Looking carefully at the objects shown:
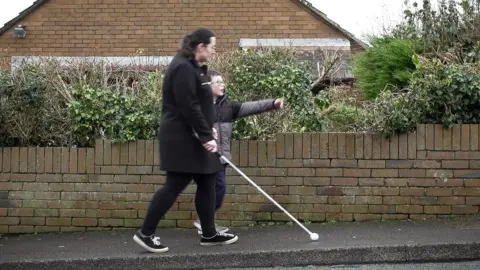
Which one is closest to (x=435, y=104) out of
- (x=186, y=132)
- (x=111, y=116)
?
(x=186, y=132)

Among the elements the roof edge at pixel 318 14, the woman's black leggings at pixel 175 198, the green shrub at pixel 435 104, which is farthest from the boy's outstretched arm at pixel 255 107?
the roof edge at pixel 318 14

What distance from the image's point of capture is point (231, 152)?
6828 mm

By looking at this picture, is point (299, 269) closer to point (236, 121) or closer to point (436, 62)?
point (236, 121)

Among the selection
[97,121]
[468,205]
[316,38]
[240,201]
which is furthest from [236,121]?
[316,38]

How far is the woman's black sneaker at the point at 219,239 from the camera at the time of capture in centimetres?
598

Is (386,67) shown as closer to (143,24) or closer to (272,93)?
(272,93)

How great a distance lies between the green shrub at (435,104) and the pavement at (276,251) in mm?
996

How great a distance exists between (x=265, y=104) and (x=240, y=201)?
1141mm

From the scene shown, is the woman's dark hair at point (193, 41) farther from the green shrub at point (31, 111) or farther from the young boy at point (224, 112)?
the green shrub at point (31, 111)

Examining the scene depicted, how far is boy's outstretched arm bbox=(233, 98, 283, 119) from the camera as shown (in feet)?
20.1

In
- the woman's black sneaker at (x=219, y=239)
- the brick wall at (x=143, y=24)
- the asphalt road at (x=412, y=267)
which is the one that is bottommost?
the asphalt road at (x=412, y=267)

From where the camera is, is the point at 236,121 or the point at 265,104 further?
the point at 236,121

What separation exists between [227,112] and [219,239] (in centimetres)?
111

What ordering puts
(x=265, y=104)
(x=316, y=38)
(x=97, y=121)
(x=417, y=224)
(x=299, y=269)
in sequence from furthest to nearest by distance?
(x=316, y=38) < (x=97, y=121) < (x=417, y=224) < (x=265, y=104) < (x=299, y=269)
